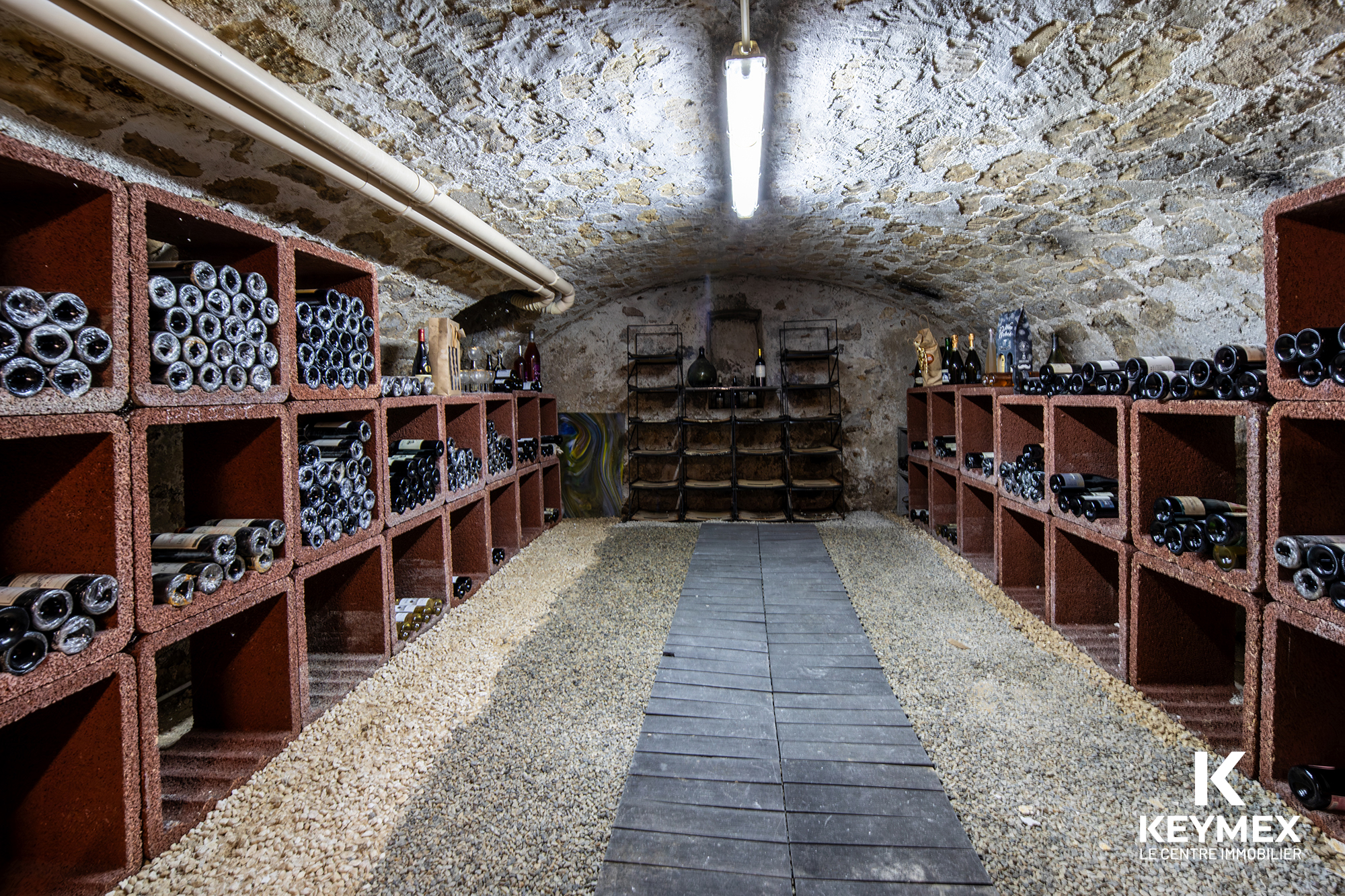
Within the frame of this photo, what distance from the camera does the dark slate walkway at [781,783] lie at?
1.46m

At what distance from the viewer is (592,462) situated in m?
6.76

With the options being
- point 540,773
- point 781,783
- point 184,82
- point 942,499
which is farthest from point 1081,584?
point 184,82

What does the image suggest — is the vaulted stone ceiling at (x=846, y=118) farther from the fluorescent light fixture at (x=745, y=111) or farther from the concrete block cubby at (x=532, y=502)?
the concrete block cubby at (x=532, y=502)

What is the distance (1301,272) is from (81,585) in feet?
11.0

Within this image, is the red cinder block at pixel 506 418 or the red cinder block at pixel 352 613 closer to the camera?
the red cinder block at pixel 352 613

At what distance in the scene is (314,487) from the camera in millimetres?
2402

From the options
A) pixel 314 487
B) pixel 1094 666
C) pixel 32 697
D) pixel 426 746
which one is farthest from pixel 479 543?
pixel 1094 666

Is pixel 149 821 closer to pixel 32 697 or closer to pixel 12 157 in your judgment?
pixel 32 697

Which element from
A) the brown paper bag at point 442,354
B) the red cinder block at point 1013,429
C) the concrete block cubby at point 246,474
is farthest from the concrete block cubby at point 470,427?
the red cinder block at point 1013,429

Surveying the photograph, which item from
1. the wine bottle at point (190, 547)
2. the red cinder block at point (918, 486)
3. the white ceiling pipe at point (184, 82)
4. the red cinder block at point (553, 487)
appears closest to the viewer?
the white ceiling pipe at point (184, 82)

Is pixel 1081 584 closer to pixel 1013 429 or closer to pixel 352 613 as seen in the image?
pixel 1013 429

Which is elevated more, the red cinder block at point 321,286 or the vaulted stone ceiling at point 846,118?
the vaulted stone ceiling at point 846,118

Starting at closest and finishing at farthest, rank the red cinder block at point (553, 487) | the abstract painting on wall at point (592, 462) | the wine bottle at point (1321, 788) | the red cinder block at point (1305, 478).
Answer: the wine bottle at point (1321, 788), the red cinder block at point (1305, 478), the red cinder block at point (553, 487), the abstract painting on wall at point (592, 462)

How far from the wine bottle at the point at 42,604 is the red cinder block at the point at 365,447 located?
2.64 ft
